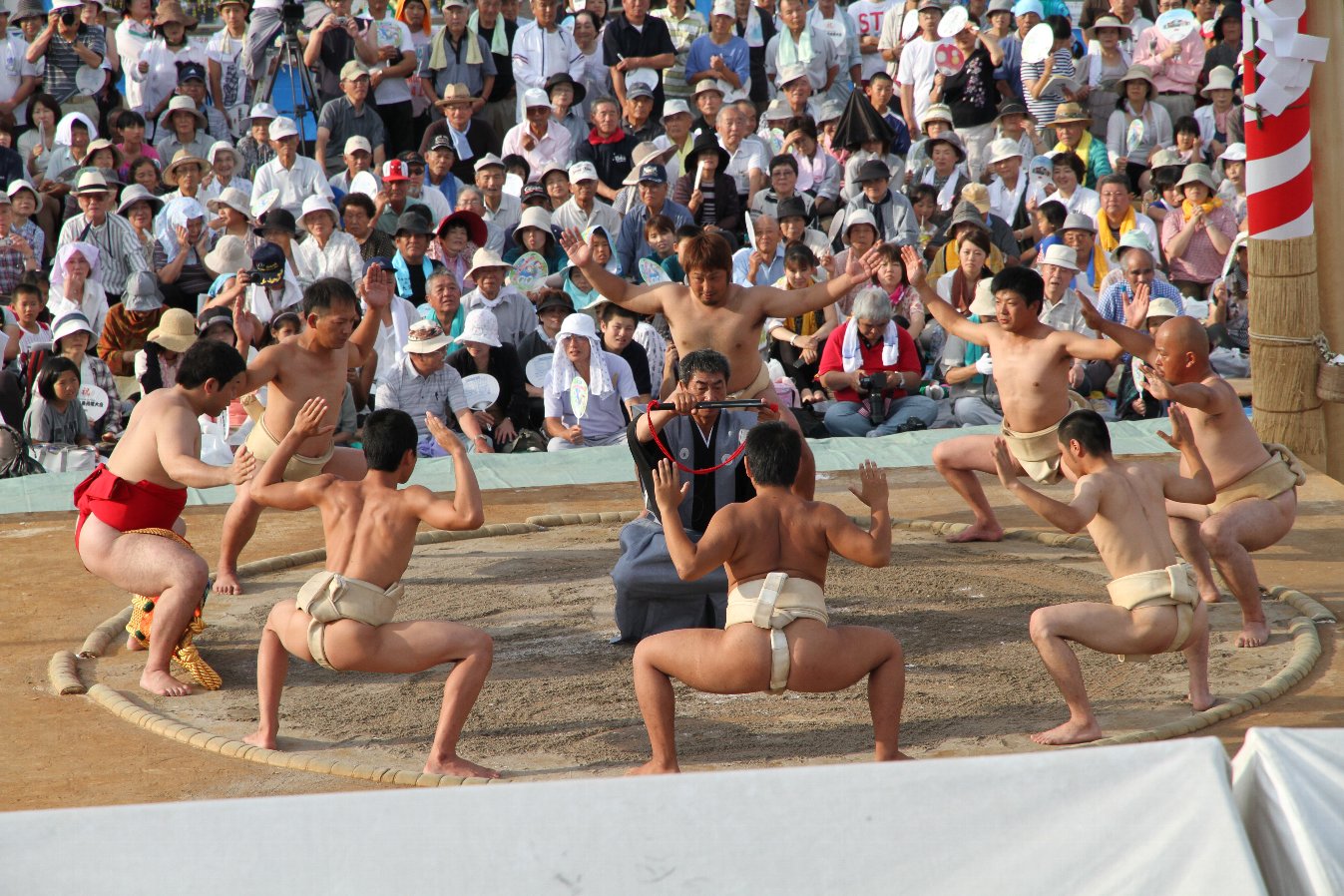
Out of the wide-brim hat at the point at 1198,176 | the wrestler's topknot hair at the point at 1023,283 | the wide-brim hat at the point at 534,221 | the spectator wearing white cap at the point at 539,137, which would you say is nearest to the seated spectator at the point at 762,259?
the wide-brim hat at the point at 534,221

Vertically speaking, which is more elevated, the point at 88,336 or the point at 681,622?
the point at 88,336

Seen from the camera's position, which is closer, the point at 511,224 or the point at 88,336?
the point at 88,336

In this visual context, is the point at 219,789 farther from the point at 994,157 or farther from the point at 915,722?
the point at 994,157

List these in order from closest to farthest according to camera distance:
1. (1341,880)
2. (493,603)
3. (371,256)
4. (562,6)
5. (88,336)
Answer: (1341,880) < (493,603) < (88,336) < (371,256) < (562,6)

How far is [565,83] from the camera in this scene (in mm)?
6812

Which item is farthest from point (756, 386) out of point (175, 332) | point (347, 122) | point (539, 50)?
point (539, 50)

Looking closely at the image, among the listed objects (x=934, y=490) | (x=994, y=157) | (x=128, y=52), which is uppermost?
(x=128, y=52)

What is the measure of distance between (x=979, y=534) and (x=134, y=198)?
12.6ft

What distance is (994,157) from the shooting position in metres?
Answer: 6.61

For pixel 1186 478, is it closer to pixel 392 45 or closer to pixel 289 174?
pixel 289 174

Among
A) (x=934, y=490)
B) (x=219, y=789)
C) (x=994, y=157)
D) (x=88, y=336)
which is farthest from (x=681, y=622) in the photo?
(x=994, y=157)

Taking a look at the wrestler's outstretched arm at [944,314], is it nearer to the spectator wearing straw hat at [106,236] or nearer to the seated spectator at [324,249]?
the seated spectator at [324,249]

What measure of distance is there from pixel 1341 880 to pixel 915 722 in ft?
4.54

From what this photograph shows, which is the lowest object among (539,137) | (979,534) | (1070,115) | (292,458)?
(979,534)
